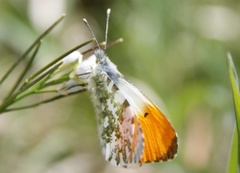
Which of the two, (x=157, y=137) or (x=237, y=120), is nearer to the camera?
(x=237, y=120)

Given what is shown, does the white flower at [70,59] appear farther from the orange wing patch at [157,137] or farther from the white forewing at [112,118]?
the orange wing patch at [157,137]

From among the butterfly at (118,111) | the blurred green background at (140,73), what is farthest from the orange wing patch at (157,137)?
the blurred green background at (140,73)

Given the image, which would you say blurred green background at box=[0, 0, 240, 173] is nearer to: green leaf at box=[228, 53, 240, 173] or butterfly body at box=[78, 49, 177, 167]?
butterfly body at box=[78, 49, 177, 167]

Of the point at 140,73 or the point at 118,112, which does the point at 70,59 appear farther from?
the point at 140,73

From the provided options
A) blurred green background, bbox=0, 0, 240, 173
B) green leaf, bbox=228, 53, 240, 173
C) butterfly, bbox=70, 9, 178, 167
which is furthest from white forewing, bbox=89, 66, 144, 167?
blurred green background, bbox=0, 0, 240, 173

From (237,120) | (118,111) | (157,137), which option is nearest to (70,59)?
(118,111)

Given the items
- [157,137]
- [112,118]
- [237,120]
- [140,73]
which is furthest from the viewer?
[140,73]

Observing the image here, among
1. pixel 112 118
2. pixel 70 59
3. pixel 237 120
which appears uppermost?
pixel 70 59
